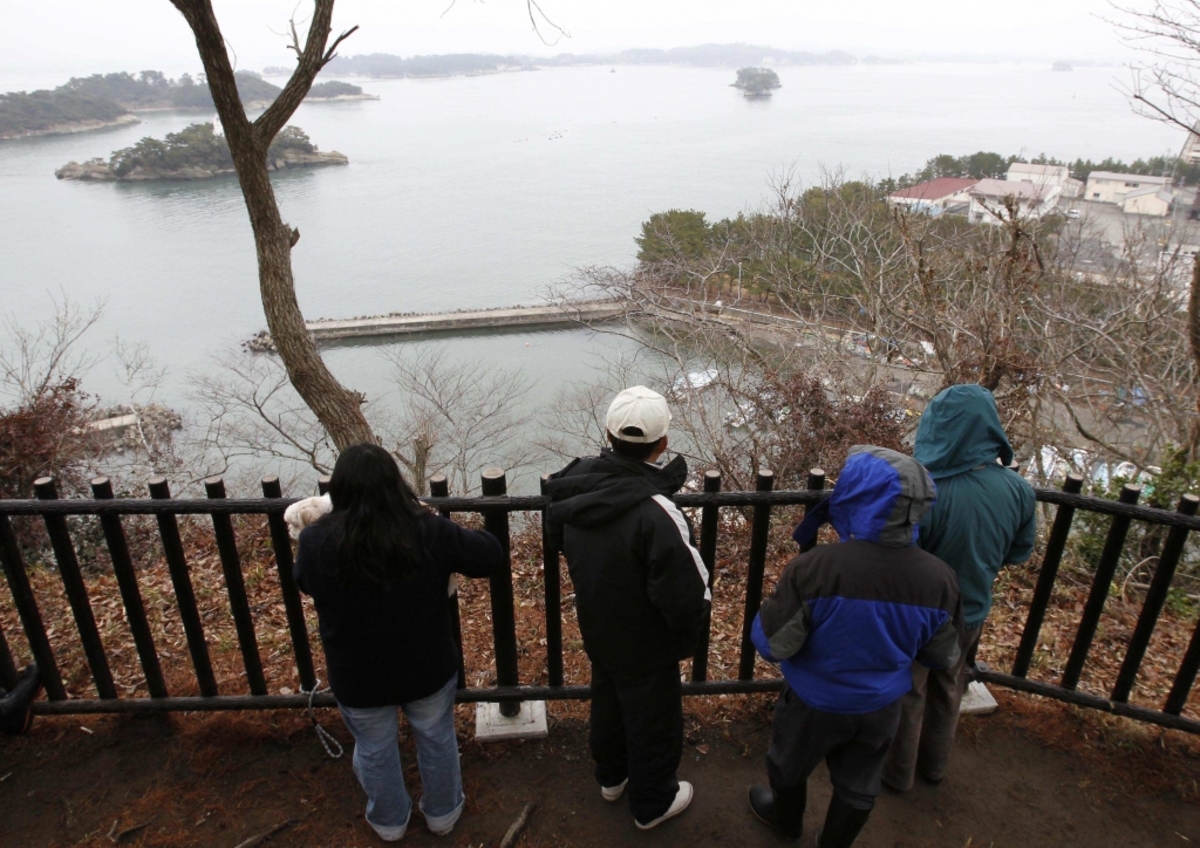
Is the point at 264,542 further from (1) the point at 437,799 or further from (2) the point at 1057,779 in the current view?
(2) the point at 1057,779

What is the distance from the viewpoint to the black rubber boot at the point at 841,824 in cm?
212

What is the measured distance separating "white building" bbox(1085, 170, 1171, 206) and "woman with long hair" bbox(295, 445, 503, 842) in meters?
48.1

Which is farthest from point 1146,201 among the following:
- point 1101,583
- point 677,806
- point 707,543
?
point 677,806

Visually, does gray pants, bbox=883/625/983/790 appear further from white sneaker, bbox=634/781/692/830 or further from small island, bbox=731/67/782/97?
small island, bbox=731/67/782/97

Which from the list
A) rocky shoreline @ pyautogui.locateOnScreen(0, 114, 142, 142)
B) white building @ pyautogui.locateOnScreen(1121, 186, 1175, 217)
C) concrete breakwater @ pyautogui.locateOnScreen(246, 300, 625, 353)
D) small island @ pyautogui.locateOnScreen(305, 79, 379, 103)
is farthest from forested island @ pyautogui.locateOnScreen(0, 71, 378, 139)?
white building @ pyautogui.locateOnScreen(1121, 186, 1175, 217)

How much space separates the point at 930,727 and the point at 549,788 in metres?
1.37

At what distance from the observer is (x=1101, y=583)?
8.57 ft

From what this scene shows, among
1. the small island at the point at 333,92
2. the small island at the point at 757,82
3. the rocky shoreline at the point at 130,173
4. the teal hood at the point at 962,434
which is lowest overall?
the rocky shoreline at the point at 130,173

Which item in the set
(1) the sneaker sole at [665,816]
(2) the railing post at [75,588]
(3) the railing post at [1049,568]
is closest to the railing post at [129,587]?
(2) the railing post at [75,588]

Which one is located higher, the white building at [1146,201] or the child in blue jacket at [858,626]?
the child in blue jacket at [858,626]

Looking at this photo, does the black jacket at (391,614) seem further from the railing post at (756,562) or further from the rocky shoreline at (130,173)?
the rocky shoreline at (130,173)

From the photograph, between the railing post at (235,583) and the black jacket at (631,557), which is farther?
the railing post at (235,583)

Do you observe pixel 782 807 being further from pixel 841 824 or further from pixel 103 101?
pixel 103 101

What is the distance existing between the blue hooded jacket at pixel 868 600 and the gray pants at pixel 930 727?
1.51 feet
